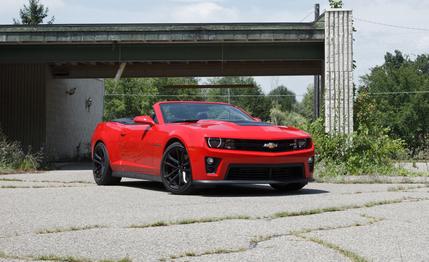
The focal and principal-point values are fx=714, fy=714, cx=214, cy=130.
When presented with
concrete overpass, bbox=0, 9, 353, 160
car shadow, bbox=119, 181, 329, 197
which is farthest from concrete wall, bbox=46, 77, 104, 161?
car shadow, bbox=119, 181, 329, 197

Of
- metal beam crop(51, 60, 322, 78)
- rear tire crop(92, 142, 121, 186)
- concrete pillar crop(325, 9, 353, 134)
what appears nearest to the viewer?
rear tire crop(92, 142, 121, 186)

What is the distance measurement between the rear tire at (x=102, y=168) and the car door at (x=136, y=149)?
56 cm

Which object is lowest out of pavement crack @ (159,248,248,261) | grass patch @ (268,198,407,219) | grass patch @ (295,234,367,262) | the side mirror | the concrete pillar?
grass patch @ (268,198,407,219)

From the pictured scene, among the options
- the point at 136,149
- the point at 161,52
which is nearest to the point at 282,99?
the point at 161,52

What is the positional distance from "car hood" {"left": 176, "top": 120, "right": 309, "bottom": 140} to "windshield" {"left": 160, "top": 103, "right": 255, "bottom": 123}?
0.50m

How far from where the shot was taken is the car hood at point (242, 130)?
9422mm

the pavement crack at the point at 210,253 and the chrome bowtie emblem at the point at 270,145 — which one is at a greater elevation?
the chrome bowtie emblem at the point at 270,145

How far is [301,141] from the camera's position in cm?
990

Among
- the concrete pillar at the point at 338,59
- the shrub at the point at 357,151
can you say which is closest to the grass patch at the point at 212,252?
the shrub at the point at 357,151

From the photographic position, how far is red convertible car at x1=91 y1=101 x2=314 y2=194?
30.7 feet

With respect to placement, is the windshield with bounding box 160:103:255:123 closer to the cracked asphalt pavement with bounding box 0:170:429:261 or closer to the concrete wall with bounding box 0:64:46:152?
the cracked asphalt pavement with bounding box 0:170:429:261

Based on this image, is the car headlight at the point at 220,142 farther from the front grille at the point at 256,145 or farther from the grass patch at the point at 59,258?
the grass patch at the point at 59,258

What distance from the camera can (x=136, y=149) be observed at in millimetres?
10898

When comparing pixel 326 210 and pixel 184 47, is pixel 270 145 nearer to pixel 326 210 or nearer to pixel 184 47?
pixel 326 210
